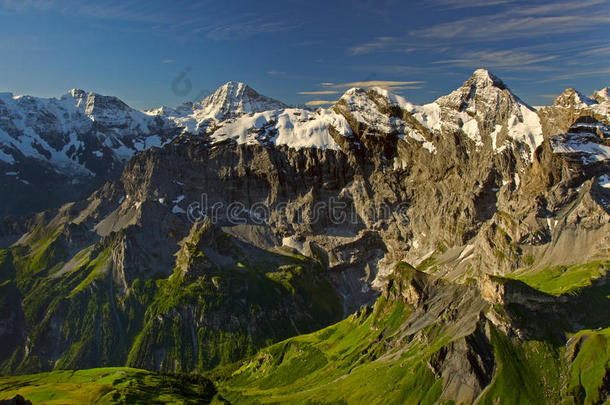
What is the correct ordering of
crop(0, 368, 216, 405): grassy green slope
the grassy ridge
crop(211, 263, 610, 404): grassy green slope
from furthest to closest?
crop(0, 368, 216, 405): grassy green slope
the grassy ridge
crop(211, 263, 610, 404): grassy green slope

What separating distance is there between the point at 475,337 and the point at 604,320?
111 ft

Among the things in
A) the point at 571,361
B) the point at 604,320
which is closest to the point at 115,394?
the point at 571,361

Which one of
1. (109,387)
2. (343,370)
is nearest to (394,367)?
(343,370)

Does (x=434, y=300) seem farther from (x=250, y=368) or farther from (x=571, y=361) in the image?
(x=250, y=368)

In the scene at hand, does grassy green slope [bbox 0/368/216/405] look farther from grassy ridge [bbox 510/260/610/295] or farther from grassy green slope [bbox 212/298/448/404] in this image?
grassy ridge [bbox 510/260/610/295]

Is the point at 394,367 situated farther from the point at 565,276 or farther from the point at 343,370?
the point at 565,276

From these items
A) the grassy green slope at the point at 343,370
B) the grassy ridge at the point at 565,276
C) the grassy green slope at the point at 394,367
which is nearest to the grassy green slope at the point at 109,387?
the grassy green slope at the point at 394,367

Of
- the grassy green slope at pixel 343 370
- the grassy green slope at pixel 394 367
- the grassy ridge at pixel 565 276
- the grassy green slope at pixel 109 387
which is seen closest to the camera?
the grassy green slope at pixel 394 367

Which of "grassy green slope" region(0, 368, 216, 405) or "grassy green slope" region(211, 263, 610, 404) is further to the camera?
"grassy green slope" region(0, 368, 216, 405)

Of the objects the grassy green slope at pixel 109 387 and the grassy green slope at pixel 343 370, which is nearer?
the grassy green slope at pixel 343 370

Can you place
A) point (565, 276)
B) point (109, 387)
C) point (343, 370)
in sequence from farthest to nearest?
1. point (565, 276)
2. point (109, 387)
3. point (343, 370)

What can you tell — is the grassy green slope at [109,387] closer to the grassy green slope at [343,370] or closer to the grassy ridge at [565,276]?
the grassy green slope at [343,370]

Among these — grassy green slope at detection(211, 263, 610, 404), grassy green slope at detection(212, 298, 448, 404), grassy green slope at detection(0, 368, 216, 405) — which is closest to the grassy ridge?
grassy green slope at detection(211, 263, 610, 404)

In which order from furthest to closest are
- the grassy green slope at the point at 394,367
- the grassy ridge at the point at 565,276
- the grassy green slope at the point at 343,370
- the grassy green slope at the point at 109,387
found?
the grassy green slope at the point at 109,387 < the grassy ridge at the point at 565,276 < the grassy green slope at the point at 343,370 < the grassy green slope at the point at 394,367
